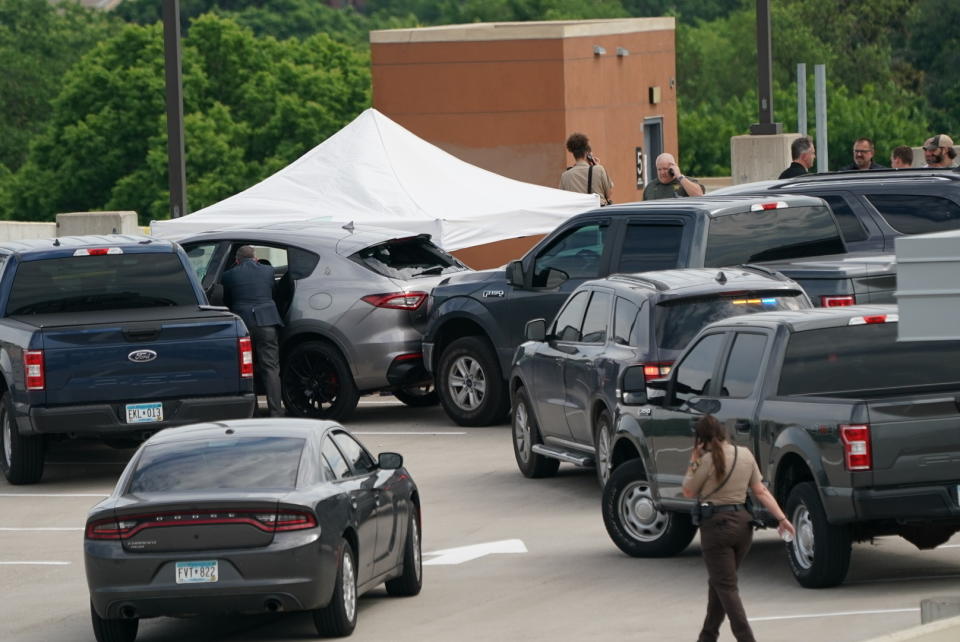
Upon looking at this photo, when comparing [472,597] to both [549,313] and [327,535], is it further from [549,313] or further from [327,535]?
[549,313]

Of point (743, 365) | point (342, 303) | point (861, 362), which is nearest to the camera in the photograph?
point (861, 362)

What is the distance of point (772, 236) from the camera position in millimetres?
17500

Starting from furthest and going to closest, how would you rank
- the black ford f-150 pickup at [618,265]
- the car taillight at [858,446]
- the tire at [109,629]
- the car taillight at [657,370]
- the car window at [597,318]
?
the black ford f-150 pickup at [618,265] → the car window at [597,318] → the car taillight at [657,370] → the tire at [109,629] → the car taillight at [858,446]

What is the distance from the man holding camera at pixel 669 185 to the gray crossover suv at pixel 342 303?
2.52 meters

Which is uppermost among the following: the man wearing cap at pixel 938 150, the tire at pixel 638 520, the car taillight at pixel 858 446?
the man wearing cap at pixel 938 150

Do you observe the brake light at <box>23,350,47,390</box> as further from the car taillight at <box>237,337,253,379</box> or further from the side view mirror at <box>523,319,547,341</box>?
the side view mirror at <box>523,319,547,341</box>

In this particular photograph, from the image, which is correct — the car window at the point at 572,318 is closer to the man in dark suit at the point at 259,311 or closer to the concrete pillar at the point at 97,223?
the man in dark suit at the point at 259,311

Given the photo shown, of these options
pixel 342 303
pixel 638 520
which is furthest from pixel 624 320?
pixel 342 303

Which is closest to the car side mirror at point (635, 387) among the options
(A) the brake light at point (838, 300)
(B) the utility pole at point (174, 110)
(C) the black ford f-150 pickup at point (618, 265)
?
(A) the brake light at point (838, 300)

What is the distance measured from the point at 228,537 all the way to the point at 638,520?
11.8 feet

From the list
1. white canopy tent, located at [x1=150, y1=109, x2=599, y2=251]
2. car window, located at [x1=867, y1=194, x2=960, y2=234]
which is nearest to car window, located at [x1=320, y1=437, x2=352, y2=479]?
car window, located at [x1=867, y1=194, x2=960, y2=234]

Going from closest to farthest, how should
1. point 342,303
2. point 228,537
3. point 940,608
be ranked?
point 940,608
point 228,537
point 342,303

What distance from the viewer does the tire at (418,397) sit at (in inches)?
896

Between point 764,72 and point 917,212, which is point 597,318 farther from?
point 764,72
